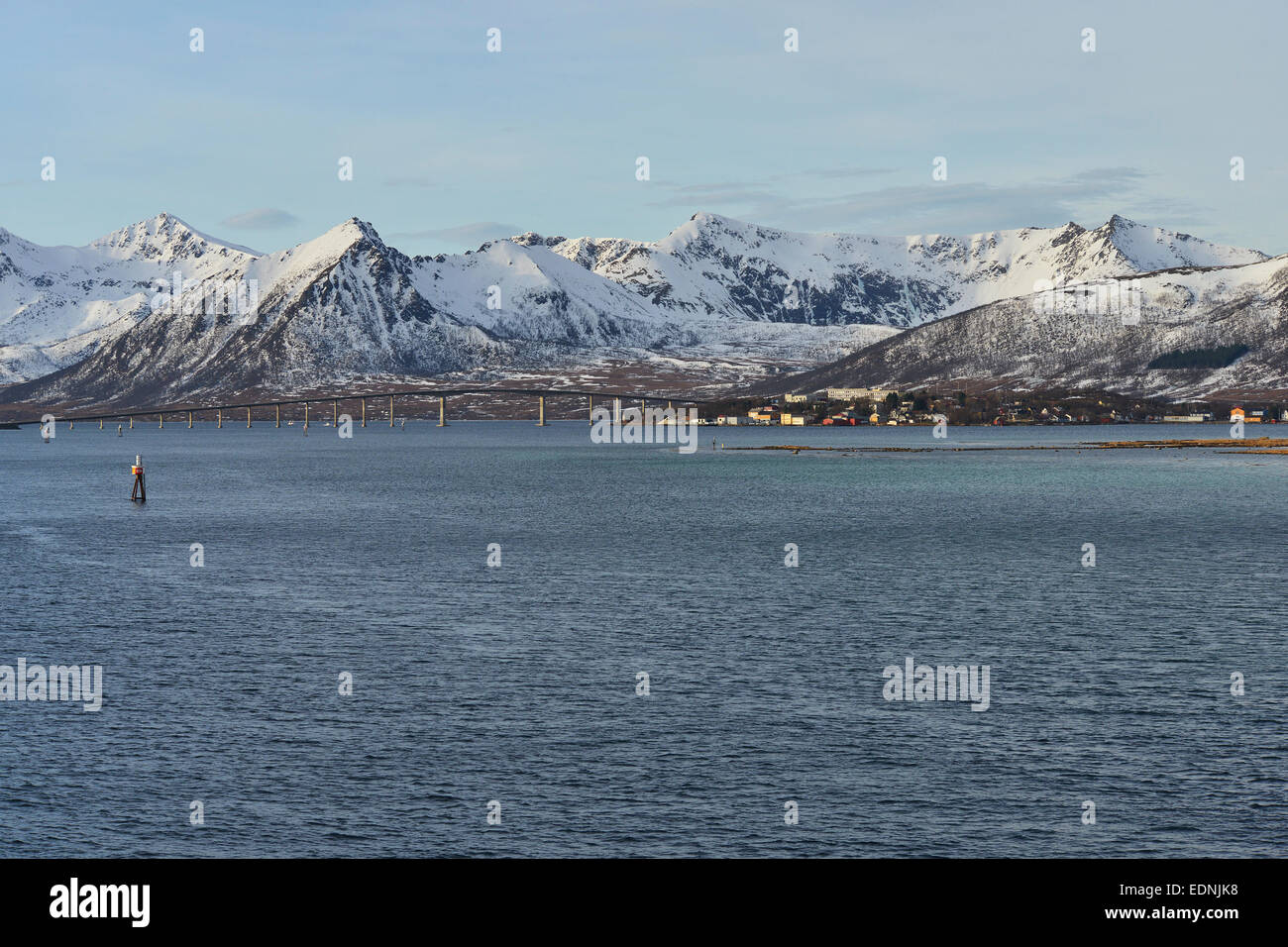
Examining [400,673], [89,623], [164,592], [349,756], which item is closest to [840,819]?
[349,756]

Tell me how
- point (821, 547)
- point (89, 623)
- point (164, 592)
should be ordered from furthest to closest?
point (821, 547), point (164, 592), point (89, 623)
